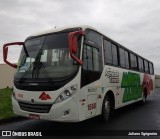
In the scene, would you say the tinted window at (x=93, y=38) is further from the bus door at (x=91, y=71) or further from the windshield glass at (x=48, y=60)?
the windshield glass at (x=48, y=60)

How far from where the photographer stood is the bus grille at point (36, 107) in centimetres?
671

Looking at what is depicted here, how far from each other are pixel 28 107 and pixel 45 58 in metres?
1.43

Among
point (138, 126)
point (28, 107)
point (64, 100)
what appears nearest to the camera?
point (64, 100)

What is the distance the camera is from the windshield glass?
6.86 meters

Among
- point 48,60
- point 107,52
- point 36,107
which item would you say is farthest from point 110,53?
point 36,107

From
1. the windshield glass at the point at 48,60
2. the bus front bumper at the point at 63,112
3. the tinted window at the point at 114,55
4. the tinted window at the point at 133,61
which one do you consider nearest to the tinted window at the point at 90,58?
the windshield glass at the point at 48,60

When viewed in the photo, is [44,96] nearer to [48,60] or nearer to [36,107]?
[36,107]

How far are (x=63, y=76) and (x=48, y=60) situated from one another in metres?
0.75

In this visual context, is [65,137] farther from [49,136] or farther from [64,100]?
[64,100]

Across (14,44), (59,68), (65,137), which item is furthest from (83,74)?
(14,44)

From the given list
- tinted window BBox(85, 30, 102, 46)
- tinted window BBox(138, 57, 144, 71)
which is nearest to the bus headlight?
tinted window BBox(85, 30, 102, 46)

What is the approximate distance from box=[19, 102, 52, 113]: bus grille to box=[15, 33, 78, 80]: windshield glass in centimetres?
75

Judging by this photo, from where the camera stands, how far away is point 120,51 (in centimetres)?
1140

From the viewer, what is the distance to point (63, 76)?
22.1ft
